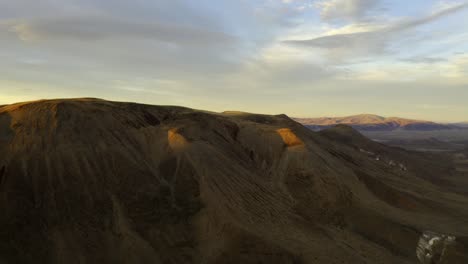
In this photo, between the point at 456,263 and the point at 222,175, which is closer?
the point at 456,263

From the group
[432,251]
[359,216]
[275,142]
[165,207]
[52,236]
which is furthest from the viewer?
[275,142]

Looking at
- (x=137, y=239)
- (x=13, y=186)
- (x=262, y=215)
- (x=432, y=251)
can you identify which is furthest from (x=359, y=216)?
(x=13, y=186)

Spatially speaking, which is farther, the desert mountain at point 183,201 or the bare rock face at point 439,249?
the bare rock face at point 439,249

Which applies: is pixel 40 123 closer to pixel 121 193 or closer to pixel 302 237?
pixel 121 193

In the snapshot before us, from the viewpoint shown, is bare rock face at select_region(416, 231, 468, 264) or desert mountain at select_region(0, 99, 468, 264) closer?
desert mountain at select_region(0, 99, 468, 264)

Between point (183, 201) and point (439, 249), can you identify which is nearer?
point (439, 249)

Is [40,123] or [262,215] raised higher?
[40,123]

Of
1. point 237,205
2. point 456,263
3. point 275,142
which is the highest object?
point 275,142

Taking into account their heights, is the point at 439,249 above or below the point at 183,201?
below
